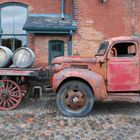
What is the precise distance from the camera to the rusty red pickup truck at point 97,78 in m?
9.80

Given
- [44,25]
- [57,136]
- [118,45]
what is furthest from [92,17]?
[57,136]

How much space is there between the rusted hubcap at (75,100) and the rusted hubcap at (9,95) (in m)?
1.65

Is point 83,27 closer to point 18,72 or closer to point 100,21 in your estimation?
point 100,21

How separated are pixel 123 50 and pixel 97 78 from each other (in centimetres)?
132

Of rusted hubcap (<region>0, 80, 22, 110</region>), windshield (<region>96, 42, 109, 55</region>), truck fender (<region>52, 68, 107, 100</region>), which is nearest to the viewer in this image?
truck fender (<region>52, 68, 107, 100</region>)

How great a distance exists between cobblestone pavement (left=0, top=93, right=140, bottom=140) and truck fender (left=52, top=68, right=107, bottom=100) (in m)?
0.66

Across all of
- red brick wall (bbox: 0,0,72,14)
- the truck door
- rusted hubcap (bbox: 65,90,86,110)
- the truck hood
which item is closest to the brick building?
red brick wall (bbox: 0,0,72,14)

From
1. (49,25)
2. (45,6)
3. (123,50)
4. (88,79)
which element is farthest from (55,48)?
(88,79)

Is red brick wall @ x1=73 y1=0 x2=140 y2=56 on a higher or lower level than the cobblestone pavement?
higher

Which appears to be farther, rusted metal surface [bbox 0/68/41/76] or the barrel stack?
the barrel stack

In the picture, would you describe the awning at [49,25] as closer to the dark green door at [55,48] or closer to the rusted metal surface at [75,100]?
the dark green door at [55,48]

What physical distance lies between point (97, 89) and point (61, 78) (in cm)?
106

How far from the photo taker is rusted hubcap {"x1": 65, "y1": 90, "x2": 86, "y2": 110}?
9.78 metres

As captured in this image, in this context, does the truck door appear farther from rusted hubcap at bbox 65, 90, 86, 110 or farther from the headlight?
the headlight
